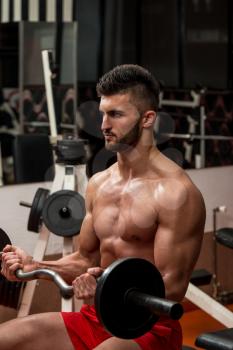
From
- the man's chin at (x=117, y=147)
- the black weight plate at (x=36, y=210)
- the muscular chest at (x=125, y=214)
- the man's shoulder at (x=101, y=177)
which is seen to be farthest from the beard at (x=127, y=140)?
the black weight plate at (x=36, y=210)

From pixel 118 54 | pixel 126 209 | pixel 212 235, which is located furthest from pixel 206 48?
pixel 126 209

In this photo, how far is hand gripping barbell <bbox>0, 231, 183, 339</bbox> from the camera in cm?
156

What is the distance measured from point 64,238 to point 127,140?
3.74 feet

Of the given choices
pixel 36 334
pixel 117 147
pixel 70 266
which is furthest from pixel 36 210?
pixel 117 147

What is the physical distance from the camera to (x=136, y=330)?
64.2 inches

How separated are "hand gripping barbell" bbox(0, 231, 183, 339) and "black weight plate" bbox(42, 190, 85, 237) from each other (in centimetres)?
113

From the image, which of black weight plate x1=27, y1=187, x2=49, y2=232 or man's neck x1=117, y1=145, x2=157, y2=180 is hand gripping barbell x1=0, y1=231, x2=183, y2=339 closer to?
man's neck x1=117, y1=145, x2=157, y2=180

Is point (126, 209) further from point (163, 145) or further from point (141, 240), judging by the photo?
point (163, 145)

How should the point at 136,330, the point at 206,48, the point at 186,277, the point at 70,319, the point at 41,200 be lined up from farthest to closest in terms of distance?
the point at 206,48 < the point at 41,200 < the point at 70,319 < the point at 186,277 < the point at 136,330

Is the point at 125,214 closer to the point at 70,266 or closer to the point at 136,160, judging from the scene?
the point at 136,160

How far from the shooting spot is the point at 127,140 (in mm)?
2035

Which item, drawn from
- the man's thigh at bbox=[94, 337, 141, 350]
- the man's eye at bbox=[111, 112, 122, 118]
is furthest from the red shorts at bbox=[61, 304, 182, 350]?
the man's eye at bbox=[111, 112, 122, 118]

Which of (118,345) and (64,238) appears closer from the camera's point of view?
(118,345)

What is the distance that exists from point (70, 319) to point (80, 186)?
2.96ft
